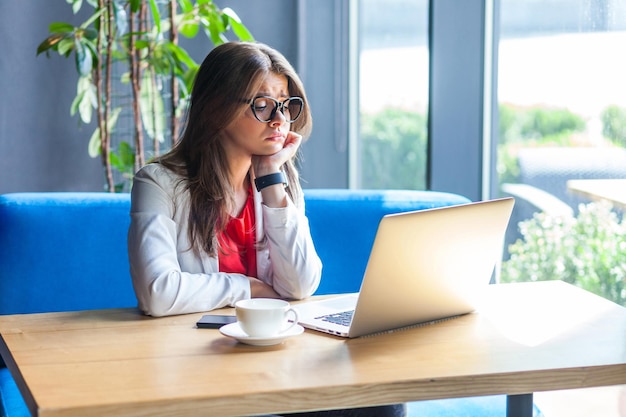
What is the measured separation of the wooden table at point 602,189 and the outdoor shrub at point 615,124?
0.13 meters

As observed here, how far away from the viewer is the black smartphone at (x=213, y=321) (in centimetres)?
153

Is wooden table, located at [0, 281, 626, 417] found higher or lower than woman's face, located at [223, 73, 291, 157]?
lower

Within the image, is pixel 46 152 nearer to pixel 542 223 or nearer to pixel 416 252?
pixel 542 223

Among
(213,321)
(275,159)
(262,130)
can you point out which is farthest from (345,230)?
(213,321)

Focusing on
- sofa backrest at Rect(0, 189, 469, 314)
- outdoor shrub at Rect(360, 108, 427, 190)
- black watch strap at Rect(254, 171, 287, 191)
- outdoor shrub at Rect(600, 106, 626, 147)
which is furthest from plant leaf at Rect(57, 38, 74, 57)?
outdoor shrub at Rect(600, 106, 626, 147)

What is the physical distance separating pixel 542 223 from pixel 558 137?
0.31 metres

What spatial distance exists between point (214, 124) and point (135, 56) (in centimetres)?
129

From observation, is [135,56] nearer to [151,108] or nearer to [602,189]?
[151,108]

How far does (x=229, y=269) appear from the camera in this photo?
201 centimetres

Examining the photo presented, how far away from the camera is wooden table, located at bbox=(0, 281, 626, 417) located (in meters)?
1.15

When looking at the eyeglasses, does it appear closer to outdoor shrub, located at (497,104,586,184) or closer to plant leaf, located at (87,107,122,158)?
outdoor shrub, located at (497,104,586,184)

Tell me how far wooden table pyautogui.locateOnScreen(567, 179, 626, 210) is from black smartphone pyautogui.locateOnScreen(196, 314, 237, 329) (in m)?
1.49

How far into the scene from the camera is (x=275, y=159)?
2.06m

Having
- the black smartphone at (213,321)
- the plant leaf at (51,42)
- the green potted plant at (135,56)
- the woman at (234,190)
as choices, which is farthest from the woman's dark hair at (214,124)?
the plant leaf at (51,42)
